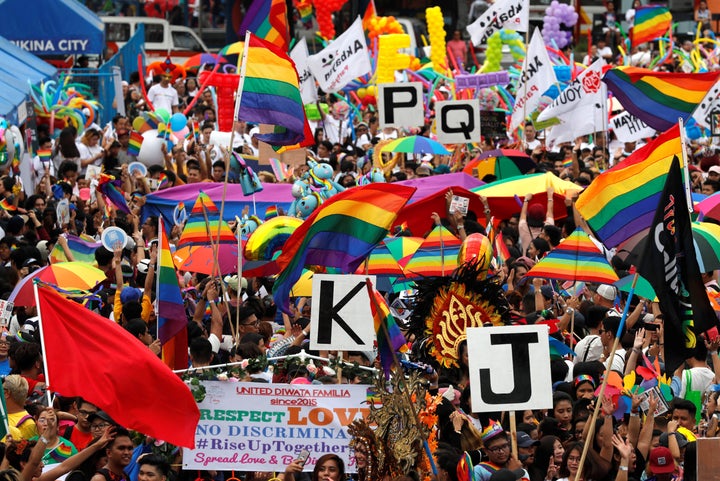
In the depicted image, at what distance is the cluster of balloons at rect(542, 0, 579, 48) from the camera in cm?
2956

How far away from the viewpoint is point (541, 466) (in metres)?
9.17

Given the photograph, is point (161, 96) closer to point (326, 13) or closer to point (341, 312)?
point (326, 13)

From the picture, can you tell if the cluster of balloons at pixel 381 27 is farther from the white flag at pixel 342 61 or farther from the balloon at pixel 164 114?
the balloon at pixel 164 114

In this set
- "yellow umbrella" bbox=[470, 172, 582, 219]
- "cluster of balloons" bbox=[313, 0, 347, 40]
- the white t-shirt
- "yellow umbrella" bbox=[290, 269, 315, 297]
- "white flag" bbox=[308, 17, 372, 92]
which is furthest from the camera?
"cluster of balloons" bbox=[313, 0, 347, 40]

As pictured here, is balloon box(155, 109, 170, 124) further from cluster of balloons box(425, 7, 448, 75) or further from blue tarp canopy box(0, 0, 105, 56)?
cluster of balloons box(425, 7, 448, 75)

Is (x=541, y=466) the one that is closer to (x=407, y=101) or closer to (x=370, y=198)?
(x=370, y=198)

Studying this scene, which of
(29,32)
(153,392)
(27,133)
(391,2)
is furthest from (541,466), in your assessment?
(391,2)

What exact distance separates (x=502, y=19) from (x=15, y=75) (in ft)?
20.1

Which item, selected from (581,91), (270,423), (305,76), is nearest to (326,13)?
(305,76)

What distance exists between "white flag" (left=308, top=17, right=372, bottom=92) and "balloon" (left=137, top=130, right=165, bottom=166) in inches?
126

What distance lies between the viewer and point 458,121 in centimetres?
1923

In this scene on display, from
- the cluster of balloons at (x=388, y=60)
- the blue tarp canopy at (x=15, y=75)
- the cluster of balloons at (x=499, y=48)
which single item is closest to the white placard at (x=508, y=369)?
the blue tarp canopy at (x=15, y=75)

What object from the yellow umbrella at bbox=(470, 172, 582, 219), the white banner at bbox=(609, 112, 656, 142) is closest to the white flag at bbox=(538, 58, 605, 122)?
the white banner at bbox=(609, 112, 656, 142)

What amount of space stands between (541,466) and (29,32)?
17.0 meters
